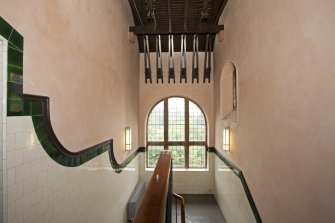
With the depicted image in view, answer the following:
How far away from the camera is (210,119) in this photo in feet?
20.1

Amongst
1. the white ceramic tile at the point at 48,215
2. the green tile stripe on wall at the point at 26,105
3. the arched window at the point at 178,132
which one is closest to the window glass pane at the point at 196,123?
the arched window at the point at 178,132

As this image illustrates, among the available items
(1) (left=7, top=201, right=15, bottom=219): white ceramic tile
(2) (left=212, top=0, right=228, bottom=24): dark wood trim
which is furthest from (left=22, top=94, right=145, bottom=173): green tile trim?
(2) (left=212, top=0, right=228, bottom=24): dark wood trim

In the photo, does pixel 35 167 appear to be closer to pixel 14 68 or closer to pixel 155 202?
pixel 14 68

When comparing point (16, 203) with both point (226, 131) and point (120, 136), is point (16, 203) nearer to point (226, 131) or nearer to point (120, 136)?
point (120, 136)

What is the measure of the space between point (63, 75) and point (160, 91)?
4.36 m

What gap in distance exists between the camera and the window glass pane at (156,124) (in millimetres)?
6582

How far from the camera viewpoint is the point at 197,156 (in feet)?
21.5

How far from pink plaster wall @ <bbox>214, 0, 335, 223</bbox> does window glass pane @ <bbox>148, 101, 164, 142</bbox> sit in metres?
3.63

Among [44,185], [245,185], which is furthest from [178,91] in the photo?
[44,185]

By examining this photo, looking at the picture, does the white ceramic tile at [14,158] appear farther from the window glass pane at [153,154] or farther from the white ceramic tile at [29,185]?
the window glass pane at [153,154]

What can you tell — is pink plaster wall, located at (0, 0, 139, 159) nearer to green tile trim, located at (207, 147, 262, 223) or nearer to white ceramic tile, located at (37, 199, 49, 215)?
white ceramic tile, located at (37, 199, 49, 215)

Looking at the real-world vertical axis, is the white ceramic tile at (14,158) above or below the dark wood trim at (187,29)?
below

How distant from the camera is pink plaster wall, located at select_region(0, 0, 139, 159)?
4.77ft

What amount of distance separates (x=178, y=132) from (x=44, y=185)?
17.1 feet
